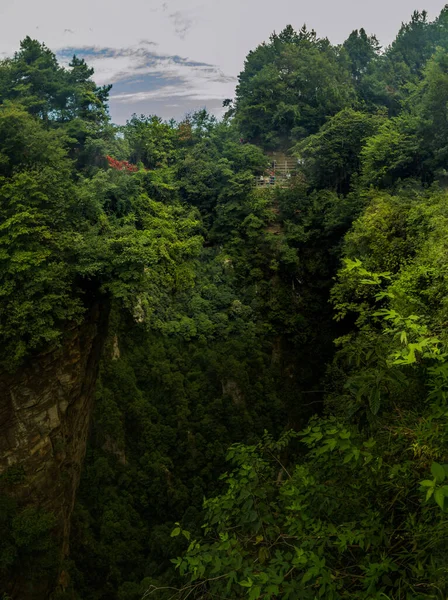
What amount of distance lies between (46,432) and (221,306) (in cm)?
638

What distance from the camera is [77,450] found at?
32.4 ft

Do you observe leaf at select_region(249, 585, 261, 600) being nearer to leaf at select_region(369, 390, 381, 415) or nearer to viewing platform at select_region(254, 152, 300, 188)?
leaf at select_region(369, 390, 381, 415)

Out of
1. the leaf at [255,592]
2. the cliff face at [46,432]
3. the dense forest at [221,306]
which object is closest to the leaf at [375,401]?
the dense forest at [221,306]

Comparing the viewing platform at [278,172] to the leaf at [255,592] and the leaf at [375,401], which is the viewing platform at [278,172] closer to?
the leaf at [375,401]

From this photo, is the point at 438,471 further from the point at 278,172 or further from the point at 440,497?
the point at 278,172

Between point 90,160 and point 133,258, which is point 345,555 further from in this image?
point 90,160

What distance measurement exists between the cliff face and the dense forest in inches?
8.3

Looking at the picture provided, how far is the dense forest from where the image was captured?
2.76 metres

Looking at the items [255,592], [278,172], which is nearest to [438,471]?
[255,592]

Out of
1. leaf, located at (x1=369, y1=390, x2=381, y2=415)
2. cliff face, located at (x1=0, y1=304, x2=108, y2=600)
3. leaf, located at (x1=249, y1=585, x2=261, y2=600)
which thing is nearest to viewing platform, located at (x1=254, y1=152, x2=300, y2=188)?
cliff face, located at (x1=0, y1=304, x2=108, y2=600)

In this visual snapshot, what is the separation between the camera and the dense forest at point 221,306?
276 cm

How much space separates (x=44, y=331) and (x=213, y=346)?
5.77 m

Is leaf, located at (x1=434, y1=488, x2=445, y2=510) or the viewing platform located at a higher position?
the viewing platform

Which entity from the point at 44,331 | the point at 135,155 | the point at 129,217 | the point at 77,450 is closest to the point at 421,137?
the point at 129,217
